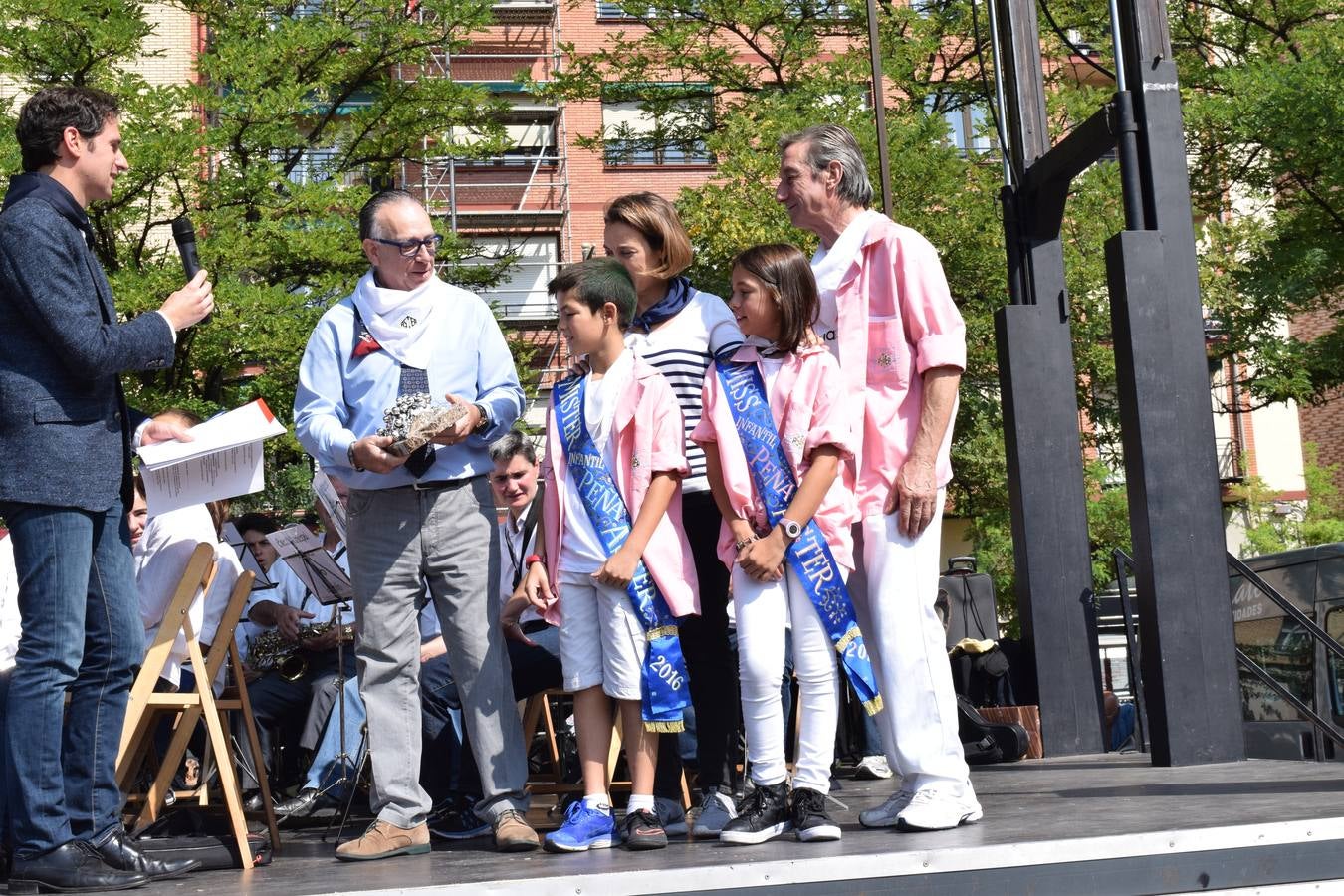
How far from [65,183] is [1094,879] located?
355 cm

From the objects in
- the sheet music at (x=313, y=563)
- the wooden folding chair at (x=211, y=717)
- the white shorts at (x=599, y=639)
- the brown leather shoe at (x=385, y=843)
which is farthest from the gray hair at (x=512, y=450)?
the brown leather shoe at (x=385, y=843)

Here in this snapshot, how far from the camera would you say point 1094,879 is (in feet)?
11.7

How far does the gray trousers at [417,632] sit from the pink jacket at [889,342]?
1.32 metres

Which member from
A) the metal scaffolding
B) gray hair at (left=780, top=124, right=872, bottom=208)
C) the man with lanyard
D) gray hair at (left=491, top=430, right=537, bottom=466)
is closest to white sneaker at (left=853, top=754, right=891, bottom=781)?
the man with lanyard

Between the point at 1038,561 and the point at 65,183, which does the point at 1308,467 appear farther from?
the point at 65,183

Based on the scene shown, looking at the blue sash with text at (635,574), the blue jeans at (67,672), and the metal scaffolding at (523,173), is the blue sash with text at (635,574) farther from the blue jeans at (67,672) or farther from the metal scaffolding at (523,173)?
the metal scaffolding at (523,173)

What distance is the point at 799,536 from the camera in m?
4.32

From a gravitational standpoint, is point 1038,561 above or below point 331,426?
below

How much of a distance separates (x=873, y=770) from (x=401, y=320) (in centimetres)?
373

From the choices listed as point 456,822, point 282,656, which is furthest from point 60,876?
point 282,656

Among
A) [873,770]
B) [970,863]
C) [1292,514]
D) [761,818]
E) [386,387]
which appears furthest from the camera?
[1292,514]

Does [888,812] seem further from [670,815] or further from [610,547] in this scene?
[610,547]

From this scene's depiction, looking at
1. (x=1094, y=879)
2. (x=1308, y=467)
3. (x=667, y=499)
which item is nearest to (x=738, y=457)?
(x=667, y=499)

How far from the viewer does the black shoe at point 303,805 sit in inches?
266
